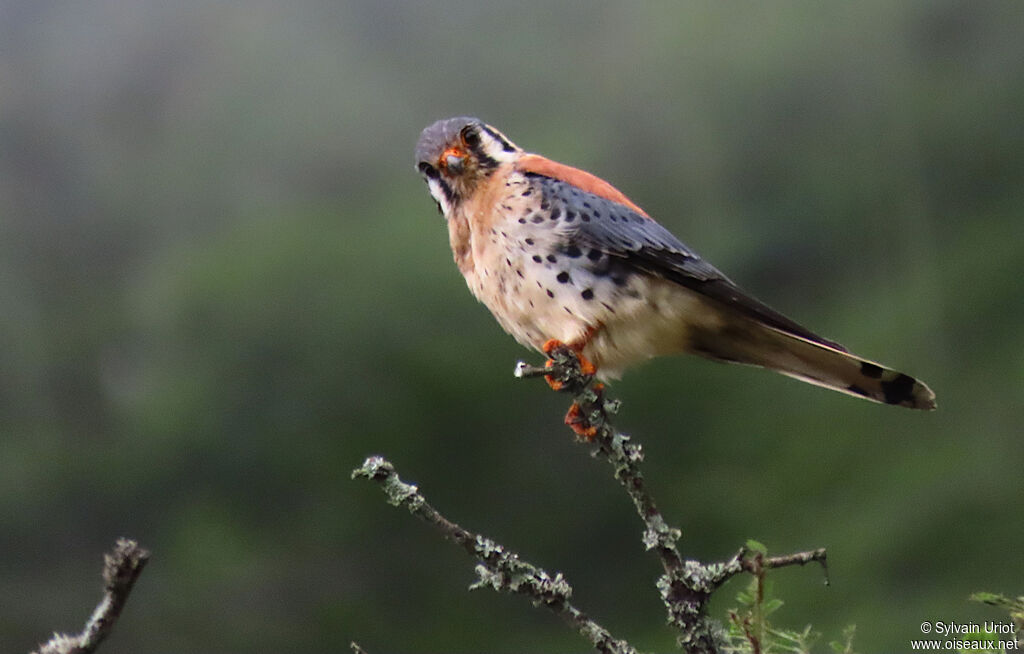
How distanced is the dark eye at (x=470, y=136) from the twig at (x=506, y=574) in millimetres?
973

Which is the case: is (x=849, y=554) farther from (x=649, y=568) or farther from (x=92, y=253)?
(x=92, y=253)

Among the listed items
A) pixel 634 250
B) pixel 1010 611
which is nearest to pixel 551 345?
pixel 634 250

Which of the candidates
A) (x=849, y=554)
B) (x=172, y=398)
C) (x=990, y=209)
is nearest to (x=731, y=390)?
(x=849, y=554)

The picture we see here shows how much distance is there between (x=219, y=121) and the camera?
3.07 meters

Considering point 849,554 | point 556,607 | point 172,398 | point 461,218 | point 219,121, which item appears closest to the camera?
point 556,607

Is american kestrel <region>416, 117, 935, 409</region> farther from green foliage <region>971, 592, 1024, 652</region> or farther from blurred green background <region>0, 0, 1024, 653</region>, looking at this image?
blurred green background <region>0, 0, 1024, 653</region>

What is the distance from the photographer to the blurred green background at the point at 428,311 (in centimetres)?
278

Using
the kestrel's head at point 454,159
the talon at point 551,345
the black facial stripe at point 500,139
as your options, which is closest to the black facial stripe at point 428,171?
the kestrel's head at point 454,159

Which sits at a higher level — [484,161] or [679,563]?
[484,161]

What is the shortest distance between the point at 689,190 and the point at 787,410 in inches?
26.9

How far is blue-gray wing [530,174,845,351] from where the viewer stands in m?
1.82

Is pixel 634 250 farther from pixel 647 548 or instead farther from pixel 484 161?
pixel 647 548

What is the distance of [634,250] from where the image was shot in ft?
6.01

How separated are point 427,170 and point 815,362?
83 cm
